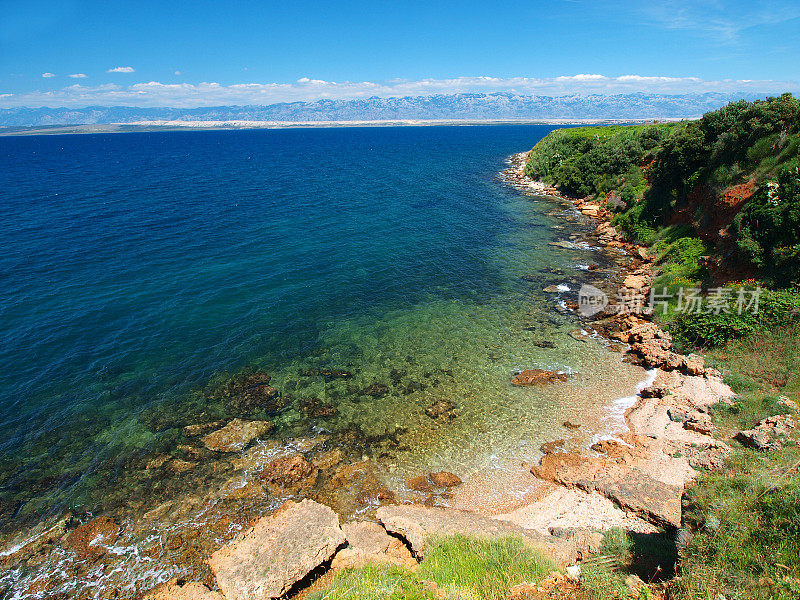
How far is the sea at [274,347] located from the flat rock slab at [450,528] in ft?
7.24

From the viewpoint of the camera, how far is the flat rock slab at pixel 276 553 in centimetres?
1281

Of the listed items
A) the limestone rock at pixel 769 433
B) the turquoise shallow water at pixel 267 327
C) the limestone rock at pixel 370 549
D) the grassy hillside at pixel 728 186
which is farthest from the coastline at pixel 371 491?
the grassy hillside at pixel 728 186

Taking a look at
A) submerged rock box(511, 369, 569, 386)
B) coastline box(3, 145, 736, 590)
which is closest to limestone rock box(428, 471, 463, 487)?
coastline box(3, 145, 736, 590)

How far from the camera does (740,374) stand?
21.7m

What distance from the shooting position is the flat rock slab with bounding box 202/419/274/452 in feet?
67.2

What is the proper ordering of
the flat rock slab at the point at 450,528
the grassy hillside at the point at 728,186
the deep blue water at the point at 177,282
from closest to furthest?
the flat rock slab at the point at 450,528
the deep blue water at the point at 177,282
the grassy hillside at the point at 728,186

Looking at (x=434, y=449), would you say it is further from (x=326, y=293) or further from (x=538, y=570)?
(x=326, y=293)

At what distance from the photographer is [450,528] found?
1505 cm

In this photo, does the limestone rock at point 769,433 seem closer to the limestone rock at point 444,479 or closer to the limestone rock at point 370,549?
the limestone rock at point 444,479

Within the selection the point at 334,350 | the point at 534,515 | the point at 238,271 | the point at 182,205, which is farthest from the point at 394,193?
the point at 534,515

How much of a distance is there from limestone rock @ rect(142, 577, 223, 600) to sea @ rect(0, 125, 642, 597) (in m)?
0.72

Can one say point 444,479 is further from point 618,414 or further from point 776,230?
point 776,230

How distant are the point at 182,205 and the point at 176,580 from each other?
212ft

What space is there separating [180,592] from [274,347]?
16.4 metres
